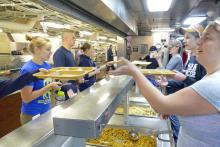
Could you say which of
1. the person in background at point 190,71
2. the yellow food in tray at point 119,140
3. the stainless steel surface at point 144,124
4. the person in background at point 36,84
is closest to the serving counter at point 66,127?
the yellow food in tray at point 119,140

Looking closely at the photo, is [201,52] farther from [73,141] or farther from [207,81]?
[73,141]

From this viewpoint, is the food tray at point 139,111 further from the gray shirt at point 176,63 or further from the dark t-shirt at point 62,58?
the gray shirt at point 176,63

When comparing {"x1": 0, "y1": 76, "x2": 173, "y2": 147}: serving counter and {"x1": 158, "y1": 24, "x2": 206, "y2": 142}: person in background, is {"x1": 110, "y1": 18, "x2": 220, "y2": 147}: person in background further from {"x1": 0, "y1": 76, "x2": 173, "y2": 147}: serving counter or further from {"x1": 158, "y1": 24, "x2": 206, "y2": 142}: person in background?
{"x1": 158, "y1": 24, "x2": 206, "y2": 142}: person in background

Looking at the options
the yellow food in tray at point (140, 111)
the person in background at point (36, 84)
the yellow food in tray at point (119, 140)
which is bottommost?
the yellow food in tray at point (119, 140)

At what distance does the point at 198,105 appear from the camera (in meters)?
0.88

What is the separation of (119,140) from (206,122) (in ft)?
3.95

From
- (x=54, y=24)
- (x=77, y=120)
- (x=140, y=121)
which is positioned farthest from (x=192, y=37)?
(x=54, y=24)

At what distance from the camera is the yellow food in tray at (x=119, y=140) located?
1888mm

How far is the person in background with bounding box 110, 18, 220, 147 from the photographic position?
2.88 ft

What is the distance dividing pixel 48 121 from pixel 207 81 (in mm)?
862

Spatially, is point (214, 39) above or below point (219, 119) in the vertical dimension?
above

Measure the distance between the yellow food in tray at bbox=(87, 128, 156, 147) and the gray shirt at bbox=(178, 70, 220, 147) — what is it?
37.4 inches

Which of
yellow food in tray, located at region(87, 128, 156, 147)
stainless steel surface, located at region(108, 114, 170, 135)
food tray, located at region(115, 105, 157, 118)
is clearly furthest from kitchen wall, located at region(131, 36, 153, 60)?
yellow food in tray, located at region(87, 128, 156, 147)

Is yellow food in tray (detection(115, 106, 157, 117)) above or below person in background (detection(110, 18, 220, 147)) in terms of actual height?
below
